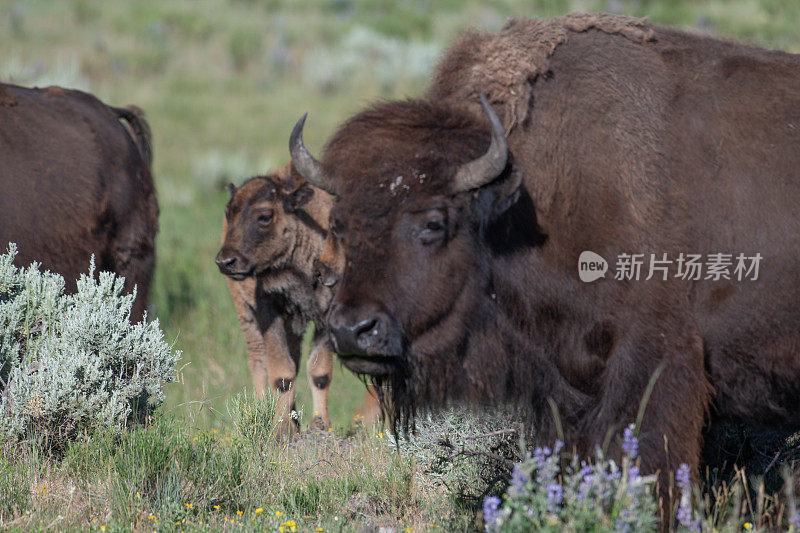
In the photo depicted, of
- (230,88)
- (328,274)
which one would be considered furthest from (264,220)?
(230,88)

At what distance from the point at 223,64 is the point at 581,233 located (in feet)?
64.1

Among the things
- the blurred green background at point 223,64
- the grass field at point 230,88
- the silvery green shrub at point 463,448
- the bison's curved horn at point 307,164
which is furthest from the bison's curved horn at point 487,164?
the blurred green background at point 223,64

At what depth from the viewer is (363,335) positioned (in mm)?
4039

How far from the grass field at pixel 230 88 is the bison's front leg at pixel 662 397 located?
98cm

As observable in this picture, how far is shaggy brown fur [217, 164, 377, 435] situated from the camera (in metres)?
7.11

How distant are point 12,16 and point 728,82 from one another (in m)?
22.3

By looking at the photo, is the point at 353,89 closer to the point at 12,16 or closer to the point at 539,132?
the point at 12,16

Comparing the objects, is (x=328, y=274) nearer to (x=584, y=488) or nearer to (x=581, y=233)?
(x=581, y=233)

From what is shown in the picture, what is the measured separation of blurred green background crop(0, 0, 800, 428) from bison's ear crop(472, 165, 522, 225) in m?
6.14

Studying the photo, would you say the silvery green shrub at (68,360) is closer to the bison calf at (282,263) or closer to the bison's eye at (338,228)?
the bison calf at (282,263)

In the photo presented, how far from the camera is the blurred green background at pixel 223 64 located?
44.8 feet

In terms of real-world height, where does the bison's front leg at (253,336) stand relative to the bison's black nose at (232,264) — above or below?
below

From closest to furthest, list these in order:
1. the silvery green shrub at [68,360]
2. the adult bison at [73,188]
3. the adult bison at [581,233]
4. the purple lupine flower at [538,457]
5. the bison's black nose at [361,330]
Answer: the purple lupine flower at [538,457], the bison's black nose at [361,330], the adult bison at [581,233], the silvery green shrub at [68,360], the adult bison at [73,188]

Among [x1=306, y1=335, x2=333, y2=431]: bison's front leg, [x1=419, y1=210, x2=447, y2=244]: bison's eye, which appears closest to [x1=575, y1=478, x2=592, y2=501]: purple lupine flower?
[x1=419, y1=210, x2=447, y2=244]: bison's eye
